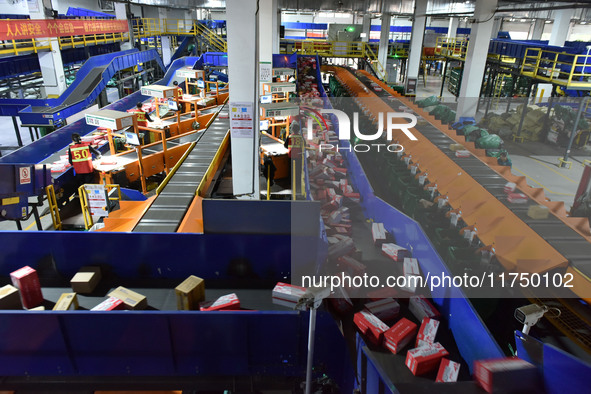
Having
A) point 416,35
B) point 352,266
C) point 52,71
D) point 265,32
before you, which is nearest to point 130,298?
point 352,266

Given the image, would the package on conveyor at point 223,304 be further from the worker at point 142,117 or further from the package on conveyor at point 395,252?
the worker at point 142,117

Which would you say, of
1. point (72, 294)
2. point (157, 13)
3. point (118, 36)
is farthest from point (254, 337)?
point (157, 13)

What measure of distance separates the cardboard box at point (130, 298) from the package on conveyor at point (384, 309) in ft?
8.17

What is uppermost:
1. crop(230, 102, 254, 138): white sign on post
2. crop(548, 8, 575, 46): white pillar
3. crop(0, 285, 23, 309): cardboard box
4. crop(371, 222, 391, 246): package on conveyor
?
crop(548, 8, 575, 46): white pillar

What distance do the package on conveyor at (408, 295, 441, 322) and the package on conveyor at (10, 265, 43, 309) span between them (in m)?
4.28

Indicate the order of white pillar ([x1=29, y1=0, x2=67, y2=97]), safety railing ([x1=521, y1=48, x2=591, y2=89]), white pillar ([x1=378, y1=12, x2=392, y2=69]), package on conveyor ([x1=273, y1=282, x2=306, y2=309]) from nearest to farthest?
package on conveyor ([x1=273, y1=282, x2=306, y2=309]) → safety railing ([x1=521, y1=48, x2=591, y2=89]) → white pillar ([x1=29, y1=0, x2=67, y2=97]) → white pillar ([x1=378, y1=12, x2=392, y2=69])

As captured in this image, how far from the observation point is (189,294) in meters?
4.01

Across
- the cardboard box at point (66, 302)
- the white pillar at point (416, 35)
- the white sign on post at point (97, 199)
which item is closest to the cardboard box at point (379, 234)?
the cardboard box at point (66, 302)

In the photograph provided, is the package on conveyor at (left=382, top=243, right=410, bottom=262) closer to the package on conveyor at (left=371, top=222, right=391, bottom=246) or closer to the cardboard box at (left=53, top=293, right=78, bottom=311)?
the package on conveyor at (left=371, top=222, right=391, bottom=246)

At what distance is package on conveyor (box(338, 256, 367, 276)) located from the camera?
16.8ft

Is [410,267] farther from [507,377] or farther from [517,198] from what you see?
[507,377]

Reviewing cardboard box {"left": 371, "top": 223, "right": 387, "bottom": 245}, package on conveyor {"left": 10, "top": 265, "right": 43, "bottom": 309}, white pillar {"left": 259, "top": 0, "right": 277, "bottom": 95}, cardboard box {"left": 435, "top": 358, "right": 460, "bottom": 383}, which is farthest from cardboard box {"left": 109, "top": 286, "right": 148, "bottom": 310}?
white pillar {"left": 259, "top": 0, "right": 277, "bottom": 95}

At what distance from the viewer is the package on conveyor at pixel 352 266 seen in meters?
5.12

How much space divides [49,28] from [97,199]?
9.89m
